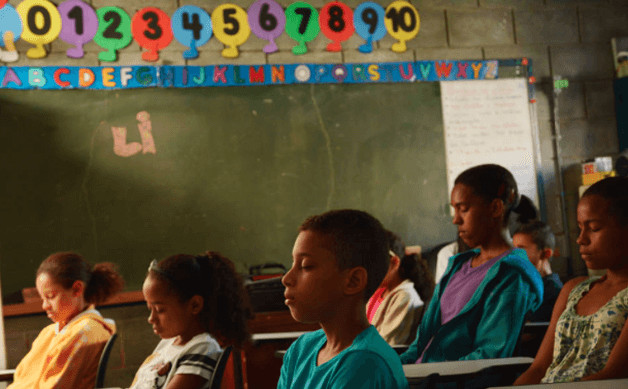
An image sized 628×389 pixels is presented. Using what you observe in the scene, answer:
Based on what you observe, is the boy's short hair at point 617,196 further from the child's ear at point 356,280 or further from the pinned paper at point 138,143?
the pinned paper at point 138,143

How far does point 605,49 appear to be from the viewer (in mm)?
4191

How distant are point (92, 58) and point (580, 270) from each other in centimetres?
326

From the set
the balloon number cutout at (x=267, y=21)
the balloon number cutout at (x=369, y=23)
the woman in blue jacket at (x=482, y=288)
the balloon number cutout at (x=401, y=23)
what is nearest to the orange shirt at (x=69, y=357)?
the woman in blue jacket at (x=482, y=288)

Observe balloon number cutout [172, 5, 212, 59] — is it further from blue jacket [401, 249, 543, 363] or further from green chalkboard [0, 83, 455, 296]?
blue jacket [401, 249, 543, 363]

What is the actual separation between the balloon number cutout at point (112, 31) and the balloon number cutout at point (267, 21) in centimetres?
72

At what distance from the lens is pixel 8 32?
11.4 ft

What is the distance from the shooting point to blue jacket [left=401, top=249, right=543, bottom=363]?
5.21 ft

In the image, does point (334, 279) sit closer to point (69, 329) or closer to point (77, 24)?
point (69, 329)

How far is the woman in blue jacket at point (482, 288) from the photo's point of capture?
160 centimetres

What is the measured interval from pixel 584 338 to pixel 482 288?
333 mm

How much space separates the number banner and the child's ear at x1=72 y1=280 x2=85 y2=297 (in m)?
1.65

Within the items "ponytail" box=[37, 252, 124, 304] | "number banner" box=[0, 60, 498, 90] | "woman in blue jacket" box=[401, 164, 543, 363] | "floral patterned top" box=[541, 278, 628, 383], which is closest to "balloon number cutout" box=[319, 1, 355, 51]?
"number banner" box=[0, 60, 498, 90]

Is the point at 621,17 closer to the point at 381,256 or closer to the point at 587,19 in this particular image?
the point at 587,19

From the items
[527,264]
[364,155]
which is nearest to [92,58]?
[364,155]
